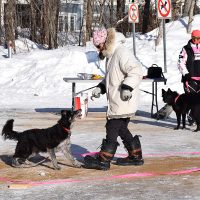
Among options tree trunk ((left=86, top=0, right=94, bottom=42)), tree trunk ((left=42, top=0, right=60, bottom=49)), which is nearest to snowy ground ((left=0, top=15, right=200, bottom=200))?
tree trunk ((left=86, top=0, right=94, bottom=42))

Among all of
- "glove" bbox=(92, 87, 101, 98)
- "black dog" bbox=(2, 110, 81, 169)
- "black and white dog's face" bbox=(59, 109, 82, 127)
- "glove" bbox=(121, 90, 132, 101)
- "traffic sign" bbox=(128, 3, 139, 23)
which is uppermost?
"traffic sign" bbox=(128, 3, 139, 23)

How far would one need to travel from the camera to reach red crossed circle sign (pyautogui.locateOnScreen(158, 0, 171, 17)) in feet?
52.2

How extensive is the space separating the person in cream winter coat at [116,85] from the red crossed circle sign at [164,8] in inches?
354

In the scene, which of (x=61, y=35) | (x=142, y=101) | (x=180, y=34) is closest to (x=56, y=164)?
(x=142, y=101)

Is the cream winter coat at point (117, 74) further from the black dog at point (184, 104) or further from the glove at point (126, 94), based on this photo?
the black dog at point (184, 104)

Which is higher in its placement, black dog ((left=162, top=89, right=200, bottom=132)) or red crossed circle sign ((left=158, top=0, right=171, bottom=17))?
red crossed circle sign ((left=158, top=0, right=171, bottom=17))

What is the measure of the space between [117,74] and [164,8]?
9.28 meters

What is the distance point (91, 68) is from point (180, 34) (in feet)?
13.3

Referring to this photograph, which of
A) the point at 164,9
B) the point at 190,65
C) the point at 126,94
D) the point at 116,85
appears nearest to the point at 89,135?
the point at 190,65

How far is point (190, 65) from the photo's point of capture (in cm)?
1073

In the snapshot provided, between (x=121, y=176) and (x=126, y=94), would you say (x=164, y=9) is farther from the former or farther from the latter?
(x=121, y=176)

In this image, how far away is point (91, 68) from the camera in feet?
60.0

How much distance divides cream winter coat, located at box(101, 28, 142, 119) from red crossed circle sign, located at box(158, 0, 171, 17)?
9.03 m

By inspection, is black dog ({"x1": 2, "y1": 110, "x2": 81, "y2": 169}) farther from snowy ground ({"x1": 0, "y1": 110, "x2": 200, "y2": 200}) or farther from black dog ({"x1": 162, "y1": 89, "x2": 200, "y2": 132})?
black dog ({"x1": 162, "y1": 89, "x2": 200, "y2": 132})
